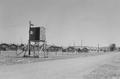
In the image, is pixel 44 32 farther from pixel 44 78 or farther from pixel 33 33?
pixel 44 78

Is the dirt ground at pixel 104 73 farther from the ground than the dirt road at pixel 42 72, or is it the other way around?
the dirt road at pixel 42 72

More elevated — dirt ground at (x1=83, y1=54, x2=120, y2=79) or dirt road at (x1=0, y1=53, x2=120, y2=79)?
dirt road at (x1=0, y1=53, x2=120, y2=79)

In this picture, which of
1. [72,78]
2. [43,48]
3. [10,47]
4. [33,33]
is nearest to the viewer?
[72,78]

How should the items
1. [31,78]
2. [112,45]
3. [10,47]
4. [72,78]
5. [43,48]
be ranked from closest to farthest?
[31,78]
[72,78]
[43,48]
[10,47]
[112,45]

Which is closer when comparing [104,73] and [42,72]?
[42,72]

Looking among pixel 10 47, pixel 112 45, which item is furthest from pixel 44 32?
pixel 112 45

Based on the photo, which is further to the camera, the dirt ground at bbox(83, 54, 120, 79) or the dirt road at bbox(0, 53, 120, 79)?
the dirt ground at bbox(83, 54, 120, 79)

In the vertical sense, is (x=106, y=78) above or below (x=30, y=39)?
below

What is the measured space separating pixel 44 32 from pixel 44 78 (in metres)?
24.6

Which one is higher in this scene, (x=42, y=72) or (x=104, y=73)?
(x=42, y=72)

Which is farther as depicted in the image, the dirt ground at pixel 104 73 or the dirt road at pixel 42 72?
the dirt ground at pixel 104 73

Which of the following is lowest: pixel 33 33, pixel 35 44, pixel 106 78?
pixel 106 78

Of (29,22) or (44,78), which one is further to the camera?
(29,22)

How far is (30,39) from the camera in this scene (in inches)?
1282
